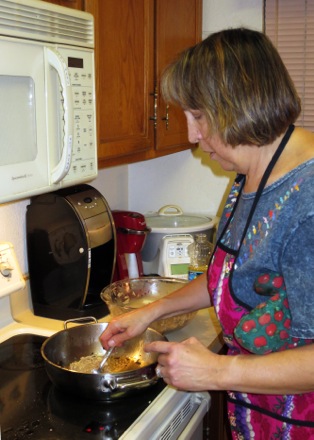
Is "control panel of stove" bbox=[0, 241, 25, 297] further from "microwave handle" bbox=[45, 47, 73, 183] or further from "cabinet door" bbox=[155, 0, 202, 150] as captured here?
"cabinet door" bbox=[155, 0, 202, 150]

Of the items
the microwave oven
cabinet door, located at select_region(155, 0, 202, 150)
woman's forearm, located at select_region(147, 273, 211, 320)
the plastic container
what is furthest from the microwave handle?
the plastic container

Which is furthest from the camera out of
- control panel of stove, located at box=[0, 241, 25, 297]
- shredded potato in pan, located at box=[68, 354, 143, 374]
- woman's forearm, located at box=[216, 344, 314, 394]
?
control panel of stove, located at box=[0, 241, 25, 297]

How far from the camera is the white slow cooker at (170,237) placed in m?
2.12

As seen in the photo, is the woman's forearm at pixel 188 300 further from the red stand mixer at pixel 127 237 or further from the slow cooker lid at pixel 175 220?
the slow cooker lid at pixel 175 220

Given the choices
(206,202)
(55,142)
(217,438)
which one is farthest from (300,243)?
(206,202)

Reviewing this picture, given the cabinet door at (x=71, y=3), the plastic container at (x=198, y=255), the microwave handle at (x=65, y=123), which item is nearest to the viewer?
the microwave handle at (x=65, y=123)

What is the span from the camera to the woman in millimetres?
998

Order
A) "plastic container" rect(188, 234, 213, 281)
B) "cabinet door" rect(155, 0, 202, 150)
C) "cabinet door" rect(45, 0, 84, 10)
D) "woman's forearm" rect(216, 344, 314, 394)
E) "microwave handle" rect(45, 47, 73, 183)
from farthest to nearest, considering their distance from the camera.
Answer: "plastic container" rect(188, 234, 213, 281) < "cabinet door" rect(155, 0, 202, 150) < "cabinet door" rect(45, 0, 84, 10) < "microwave handle" rect(45, 47, 73, 183) < "woman's forearm" rect(216, 344, 314, 394)

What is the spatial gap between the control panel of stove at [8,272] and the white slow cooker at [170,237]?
0.69 meters

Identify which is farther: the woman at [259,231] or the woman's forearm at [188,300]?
the woman's forearm at [188,300]

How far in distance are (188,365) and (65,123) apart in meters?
0.49

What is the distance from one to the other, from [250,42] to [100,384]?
703mm

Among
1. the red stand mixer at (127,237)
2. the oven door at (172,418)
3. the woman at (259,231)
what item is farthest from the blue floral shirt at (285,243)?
the red stand mixer at (127,237)

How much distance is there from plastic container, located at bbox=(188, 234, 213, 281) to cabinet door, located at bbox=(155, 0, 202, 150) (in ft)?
1.13
